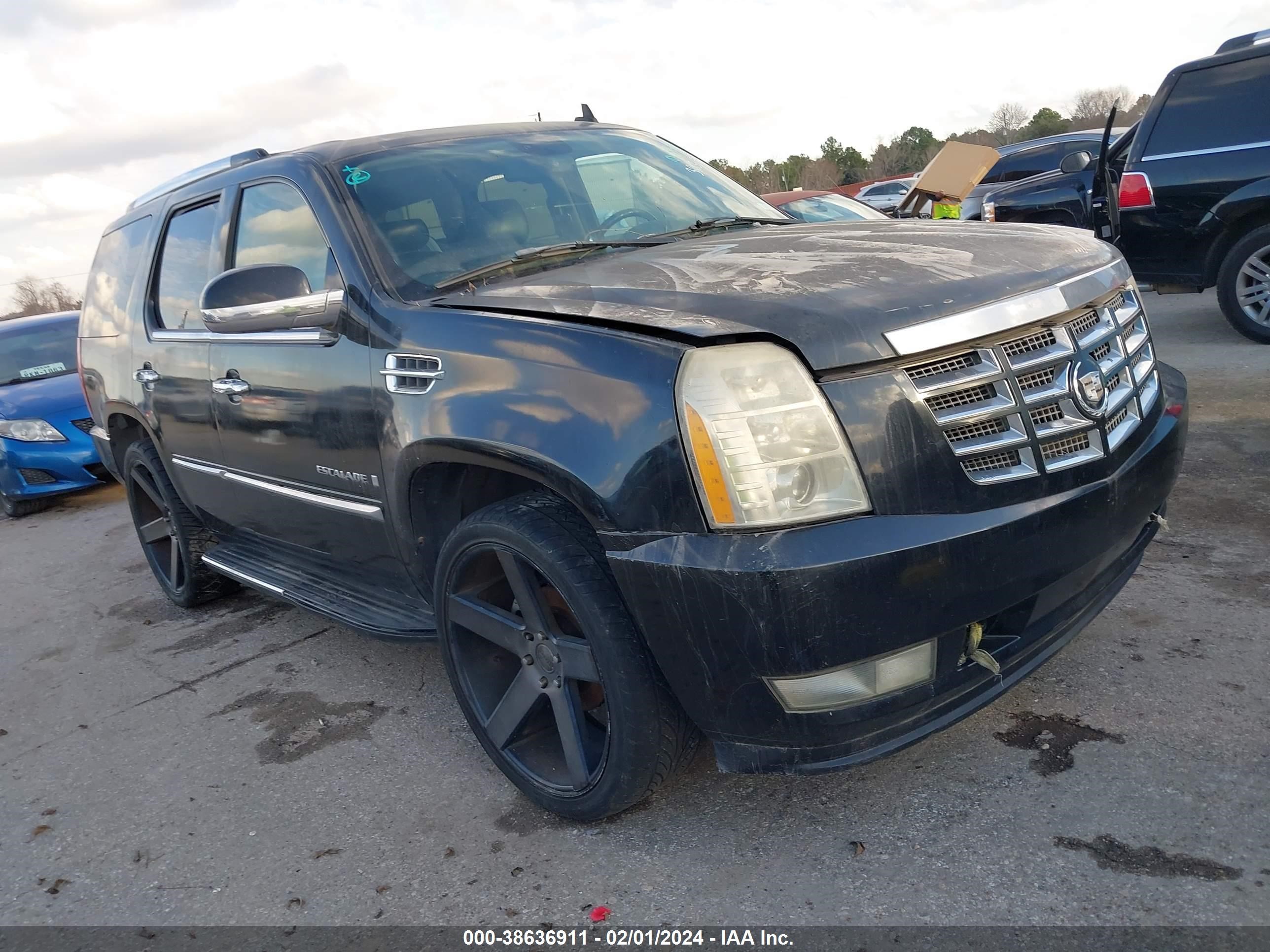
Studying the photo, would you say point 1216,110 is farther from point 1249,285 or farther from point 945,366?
point 945,366

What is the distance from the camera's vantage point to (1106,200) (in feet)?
26.9

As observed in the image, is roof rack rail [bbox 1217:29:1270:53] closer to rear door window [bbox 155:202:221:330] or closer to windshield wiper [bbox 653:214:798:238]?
windshield wiper [bbox 653:214:798:238]

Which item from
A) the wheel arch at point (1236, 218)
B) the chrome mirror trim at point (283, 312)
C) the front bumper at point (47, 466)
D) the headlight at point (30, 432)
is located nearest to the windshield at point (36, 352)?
the headlight at point (30, 432)

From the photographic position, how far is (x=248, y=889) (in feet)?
8.80

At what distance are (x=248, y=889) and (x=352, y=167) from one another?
7.24 feet

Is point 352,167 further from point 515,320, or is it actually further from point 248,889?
point 248,889

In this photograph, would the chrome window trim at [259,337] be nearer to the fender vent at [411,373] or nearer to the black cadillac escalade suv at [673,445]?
the black cadillac escalade suv at [673,445]

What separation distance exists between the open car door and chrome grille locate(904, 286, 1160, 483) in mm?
5677

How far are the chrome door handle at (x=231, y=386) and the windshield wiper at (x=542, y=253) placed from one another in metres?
1.02

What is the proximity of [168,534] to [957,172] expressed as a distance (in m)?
7.55

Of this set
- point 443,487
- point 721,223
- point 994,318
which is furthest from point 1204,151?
point 443,487

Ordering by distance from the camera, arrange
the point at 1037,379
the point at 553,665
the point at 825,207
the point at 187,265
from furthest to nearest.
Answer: the point at 825,207
the point at 187,265
the point at 553,665
the point at 1037,379

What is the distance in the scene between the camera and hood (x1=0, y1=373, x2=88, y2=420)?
823 centimetres

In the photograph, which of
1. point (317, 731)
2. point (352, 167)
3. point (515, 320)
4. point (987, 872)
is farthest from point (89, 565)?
point (987, 872)
